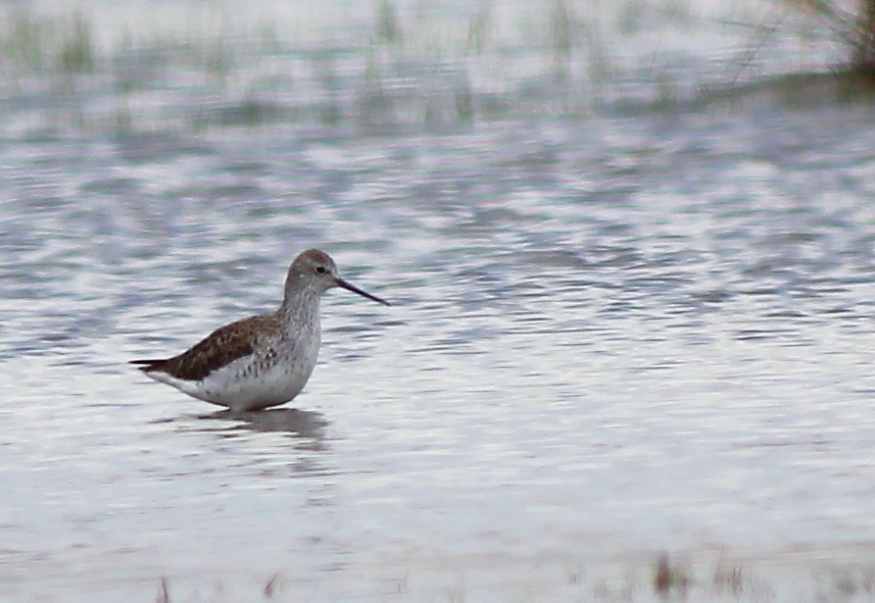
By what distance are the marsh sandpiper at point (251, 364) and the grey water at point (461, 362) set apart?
0.10 m

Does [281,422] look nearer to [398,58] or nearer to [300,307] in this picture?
[300,307]

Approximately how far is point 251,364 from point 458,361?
0.92 meters

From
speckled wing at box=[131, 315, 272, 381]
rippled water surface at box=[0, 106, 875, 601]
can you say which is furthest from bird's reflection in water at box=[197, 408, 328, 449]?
speckled wing at box=[131, 315, 272, 381]

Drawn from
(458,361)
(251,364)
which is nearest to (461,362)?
(458,361)

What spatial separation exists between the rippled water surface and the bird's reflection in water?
21 mm

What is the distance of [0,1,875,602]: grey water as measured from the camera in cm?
603

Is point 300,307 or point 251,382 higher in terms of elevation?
point 300,307

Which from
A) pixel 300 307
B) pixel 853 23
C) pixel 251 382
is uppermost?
pixel 853 23

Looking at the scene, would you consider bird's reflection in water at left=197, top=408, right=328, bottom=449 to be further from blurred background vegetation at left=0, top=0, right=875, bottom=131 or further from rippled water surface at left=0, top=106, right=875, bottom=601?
blurred background vegetation at left=0, top=0, right=875, bottom=131

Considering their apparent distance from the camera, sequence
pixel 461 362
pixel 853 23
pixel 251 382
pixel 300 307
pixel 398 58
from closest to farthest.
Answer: pixel 251 382
pixel 300 307
pixel 461 362
pixel 853 23
pixel 398 58

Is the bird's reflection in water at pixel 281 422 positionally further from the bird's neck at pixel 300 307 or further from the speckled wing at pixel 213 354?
the bird's neck at pixel 300 307

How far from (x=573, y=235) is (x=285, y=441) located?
4.49 metres

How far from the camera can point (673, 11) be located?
20.0 m

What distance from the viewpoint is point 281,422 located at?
8219 mm
